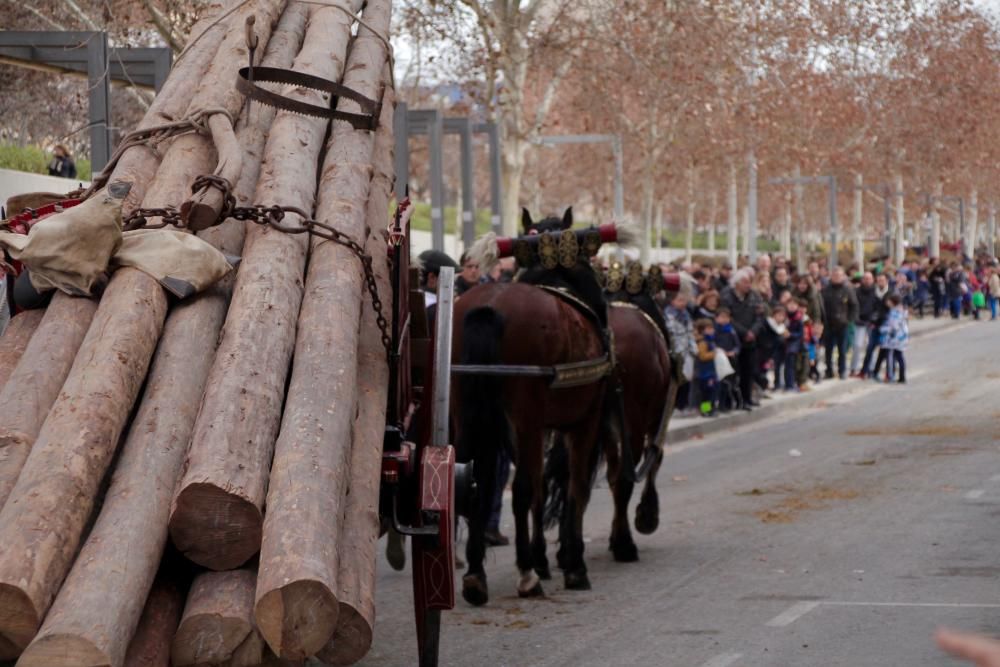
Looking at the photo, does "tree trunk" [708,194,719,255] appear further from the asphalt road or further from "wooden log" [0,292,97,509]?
"wooden log" [0,292,97,509]

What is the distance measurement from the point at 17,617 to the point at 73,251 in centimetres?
169

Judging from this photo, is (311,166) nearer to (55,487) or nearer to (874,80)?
(55,487)

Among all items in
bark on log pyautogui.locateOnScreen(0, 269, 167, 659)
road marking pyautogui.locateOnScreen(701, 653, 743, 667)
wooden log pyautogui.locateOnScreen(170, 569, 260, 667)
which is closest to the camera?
bark on log pyautogui.locateOnScreen(0, 269, 167, 659)

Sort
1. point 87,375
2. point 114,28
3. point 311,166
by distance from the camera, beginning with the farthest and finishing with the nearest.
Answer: point 114,28 → point 311,166 → point 87,375

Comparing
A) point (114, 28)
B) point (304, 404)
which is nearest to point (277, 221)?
point (304, 404)

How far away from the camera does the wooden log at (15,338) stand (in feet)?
18.2

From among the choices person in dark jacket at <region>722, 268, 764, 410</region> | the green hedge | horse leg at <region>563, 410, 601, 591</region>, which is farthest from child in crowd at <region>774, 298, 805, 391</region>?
horse leg at <region>563, 410, 601, 591</region>

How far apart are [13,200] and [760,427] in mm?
15343

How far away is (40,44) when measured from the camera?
12781 mm

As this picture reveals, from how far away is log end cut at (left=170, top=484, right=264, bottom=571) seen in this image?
4.64 meters

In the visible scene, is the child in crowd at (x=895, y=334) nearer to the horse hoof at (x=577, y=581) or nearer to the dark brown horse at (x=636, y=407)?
the dark brown horse at (x=636, y=407)

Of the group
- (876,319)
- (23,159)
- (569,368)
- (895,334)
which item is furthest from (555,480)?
(876,319)

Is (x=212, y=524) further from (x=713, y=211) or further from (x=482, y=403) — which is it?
(x=713, y=211)

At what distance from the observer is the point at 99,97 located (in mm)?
12789
